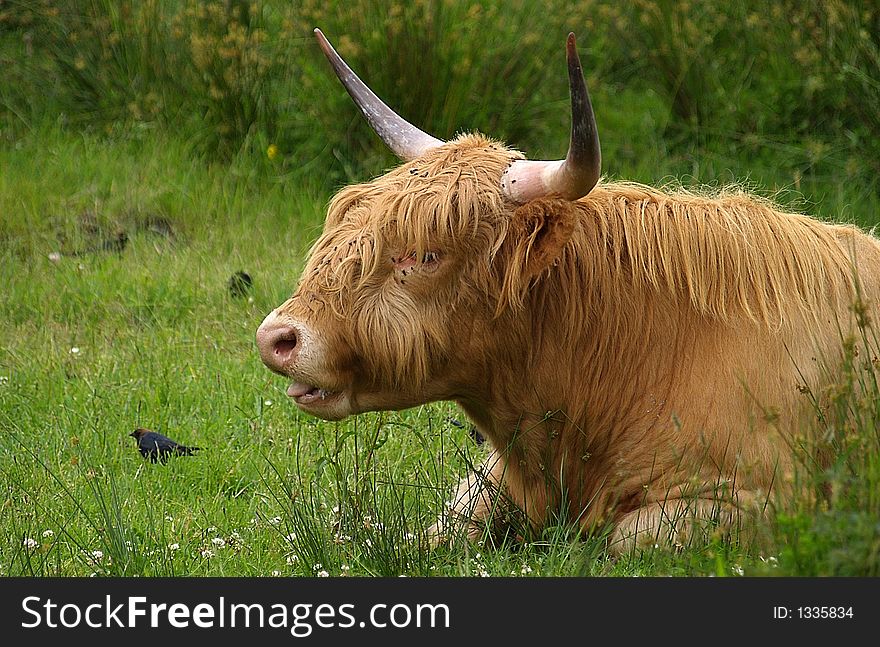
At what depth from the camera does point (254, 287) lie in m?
7.15

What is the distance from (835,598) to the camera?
2975 mm

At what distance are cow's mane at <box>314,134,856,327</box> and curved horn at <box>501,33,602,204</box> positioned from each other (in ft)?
0.20

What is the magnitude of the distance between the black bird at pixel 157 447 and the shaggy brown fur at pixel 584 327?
4.47 ft

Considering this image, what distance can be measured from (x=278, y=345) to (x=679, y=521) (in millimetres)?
1237

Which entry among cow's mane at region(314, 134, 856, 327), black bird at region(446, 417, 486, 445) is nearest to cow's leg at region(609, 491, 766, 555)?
cow's mane at region(314, 134, 856, 327)

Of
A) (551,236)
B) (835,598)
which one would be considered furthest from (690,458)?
(835,598)

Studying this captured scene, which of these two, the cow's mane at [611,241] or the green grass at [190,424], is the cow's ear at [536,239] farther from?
the green grass at [190,424]

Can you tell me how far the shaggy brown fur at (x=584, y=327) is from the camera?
3.97m

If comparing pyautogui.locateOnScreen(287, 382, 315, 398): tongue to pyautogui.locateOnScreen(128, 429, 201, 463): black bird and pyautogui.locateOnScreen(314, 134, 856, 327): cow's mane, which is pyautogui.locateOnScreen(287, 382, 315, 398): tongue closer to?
pyautogui.locateOnScreen(314, 134, 856, 327): cow's mane

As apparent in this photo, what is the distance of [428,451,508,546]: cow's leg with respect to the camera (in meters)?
4.09

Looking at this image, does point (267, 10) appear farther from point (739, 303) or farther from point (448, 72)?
point (739, 303)

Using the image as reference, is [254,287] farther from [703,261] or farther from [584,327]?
[703,261]

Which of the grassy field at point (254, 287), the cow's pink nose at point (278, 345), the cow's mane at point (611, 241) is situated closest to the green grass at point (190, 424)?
the grassy field at point (254, 287)

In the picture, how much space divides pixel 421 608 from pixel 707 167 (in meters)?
6.05
